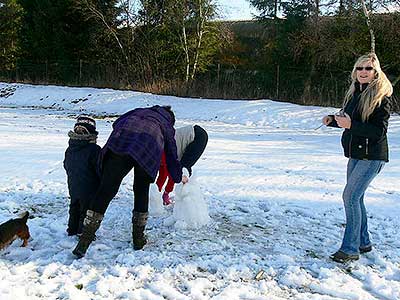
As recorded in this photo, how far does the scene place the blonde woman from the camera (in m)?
3.89

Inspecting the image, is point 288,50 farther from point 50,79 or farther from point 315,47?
point 50,79

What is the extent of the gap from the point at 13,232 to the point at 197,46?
877 inches

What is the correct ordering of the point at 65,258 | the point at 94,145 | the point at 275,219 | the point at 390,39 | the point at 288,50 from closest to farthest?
the point at 65,258, the point at 94,145, the point at 275,219, the point at 390,39, the point at 288,50

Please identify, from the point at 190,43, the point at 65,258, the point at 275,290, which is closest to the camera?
the point at 275,290

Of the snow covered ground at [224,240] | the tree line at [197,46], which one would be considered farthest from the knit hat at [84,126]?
the tree line at [197,46]

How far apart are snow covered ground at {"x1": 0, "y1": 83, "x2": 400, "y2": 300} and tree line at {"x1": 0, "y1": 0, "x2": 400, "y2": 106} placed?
36.3 feet

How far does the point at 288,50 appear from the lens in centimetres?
2377

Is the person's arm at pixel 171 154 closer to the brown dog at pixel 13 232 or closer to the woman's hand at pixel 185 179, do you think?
the woman's hand at pixel 185 179

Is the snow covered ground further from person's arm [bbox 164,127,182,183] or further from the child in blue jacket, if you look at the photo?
person's arm [bbox 164,127,182,183]

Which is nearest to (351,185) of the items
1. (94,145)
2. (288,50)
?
(94,145)

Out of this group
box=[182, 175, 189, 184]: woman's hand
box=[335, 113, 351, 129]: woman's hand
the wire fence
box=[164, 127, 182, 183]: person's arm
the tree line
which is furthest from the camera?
the wire fence

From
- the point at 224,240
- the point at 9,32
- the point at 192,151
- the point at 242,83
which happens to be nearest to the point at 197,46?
the point at 242,83

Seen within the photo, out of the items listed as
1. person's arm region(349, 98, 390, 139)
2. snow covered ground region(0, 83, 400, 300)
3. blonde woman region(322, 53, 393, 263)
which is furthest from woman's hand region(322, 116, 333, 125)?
snow covered ground region(0, 83, 400, 300)

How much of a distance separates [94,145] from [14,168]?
367 cm
